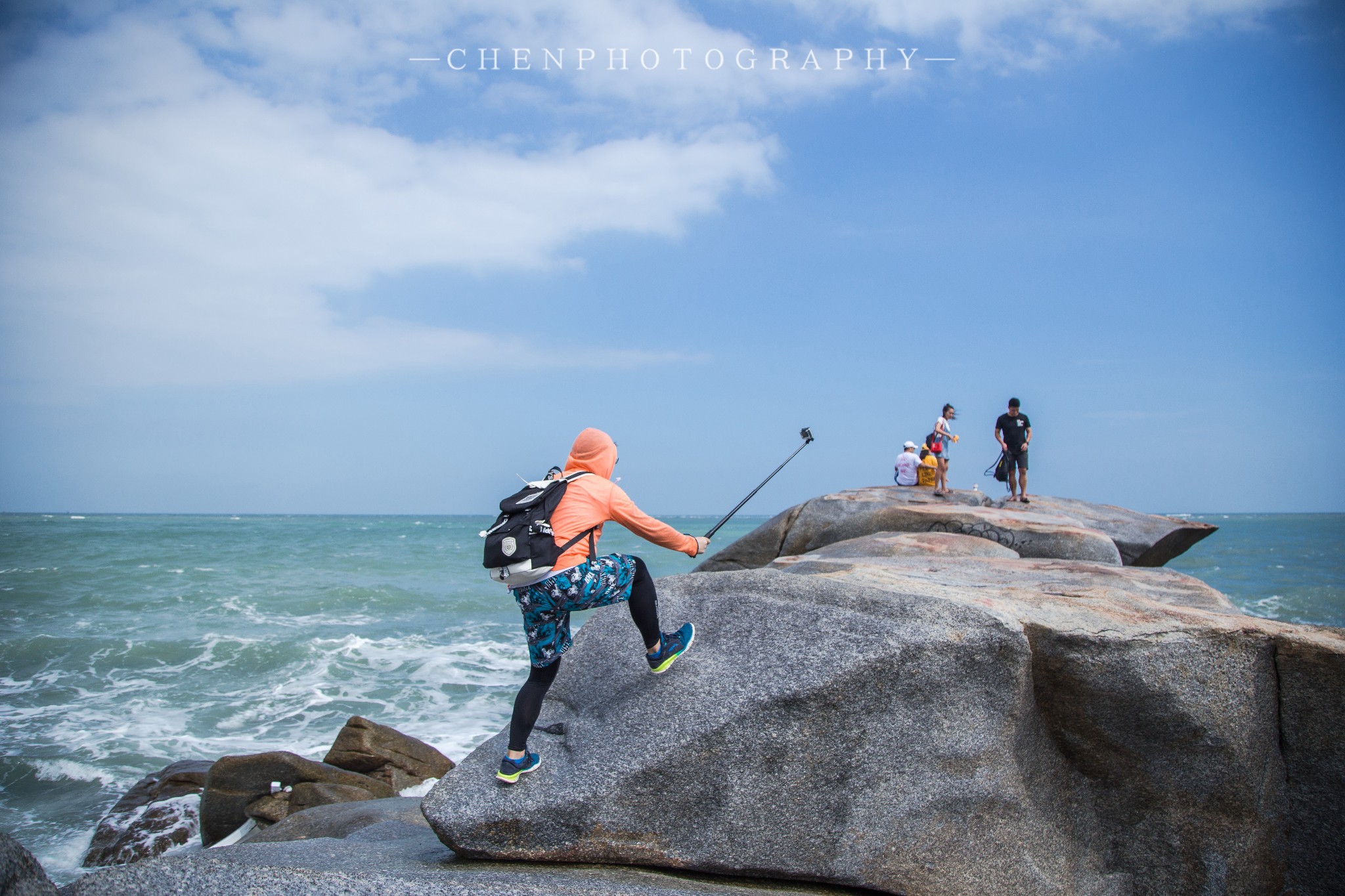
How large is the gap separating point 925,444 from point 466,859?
14552 mm

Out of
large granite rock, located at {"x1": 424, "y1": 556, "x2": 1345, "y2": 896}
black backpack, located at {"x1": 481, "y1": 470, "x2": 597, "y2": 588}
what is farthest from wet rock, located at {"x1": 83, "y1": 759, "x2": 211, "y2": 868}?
black backpack, located at {"x1": 481, "y1": 470, "x2": 597, "y2": 588}

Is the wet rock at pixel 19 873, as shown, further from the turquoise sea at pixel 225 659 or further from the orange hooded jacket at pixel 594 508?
the turquoise sea at pixel 225 659

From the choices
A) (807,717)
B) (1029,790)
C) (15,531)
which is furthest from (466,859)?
(15,531)

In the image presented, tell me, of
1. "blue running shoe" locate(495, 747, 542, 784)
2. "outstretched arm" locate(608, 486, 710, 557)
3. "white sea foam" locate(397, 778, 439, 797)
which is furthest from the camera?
"white sea foam" locate(397, 778, 439, 797)

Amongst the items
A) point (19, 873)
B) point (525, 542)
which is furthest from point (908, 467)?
point (19, 873)

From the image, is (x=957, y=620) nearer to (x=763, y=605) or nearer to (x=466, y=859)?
(x=763, y=605)

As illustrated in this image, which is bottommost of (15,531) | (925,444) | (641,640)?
(15,531)

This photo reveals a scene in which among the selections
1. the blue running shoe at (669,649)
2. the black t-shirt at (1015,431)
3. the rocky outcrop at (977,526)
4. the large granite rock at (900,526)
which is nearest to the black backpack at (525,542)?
the blue running shoe at (669,649)

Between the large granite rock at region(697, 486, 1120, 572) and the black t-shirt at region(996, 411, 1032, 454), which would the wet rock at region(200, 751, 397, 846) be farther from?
the black t-shirt at region(996, 411, 1032, 454)

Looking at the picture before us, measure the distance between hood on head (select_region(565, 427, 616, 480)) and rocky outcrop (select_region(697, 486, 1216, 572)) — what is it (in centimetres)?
850

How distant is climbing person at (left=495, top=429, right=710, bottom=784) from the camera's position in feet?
14.1

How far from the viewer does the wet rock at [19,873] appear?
135 inches

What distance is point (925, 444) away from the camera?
17.3m

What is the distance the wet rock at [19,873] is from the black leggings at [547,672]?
2026mm
